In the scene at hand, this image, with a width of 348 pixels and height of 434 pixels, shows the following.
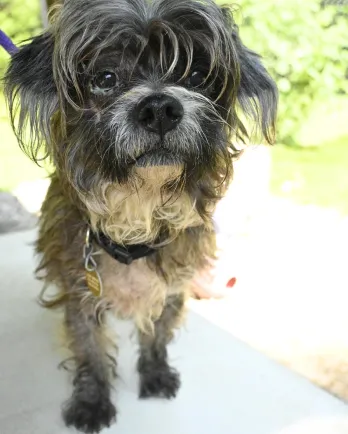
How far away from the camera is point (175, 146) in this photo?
0.99 m

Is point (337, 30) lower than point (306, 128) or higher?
higher

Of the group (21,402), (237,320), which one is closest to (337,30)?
(237,320)

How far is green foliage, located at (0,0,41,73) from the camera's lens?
6.38 ft

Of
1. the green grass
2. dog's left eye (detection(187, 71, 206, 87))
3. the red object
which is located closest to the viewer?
dog's left eye (detection(187, 71, 206, 87))

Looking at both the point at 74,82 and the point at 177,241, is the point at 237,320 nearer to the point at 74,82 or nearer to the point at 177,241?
the point at 177,241

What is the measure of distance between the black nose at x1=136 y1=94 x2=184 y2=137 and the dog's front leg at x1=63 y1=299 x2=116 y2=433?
1.66 feet

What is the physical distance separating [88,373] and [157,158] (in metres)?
0.62

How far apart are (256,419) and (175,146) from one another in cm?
67

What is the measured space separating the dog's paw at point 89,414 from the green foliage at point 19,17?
1167 mm

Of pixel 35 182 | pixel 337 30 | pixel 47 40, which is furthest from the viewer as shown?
pixel 35 182

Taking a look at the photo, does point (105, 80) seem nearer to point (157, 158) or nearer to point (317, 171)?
point (157, 158)

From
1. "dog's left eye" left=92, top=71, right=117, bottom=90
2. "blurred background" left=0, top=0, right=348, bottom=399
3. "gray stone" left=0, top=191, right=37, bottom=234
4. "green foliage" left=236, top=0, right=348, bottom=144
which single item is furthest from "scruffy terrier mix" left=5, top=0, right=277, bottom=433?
"gray stone" left=0, top=191, right=37, bottom=234

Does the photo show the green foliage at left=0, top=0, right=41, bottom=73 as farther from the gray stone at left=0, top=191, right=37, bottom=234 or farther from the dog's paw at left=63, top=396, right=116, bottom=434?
the dog's paw at left=63, top=396, right=116, bottom=434

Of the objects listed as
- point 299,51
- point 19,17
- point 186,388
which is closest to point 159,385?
point 186,388
